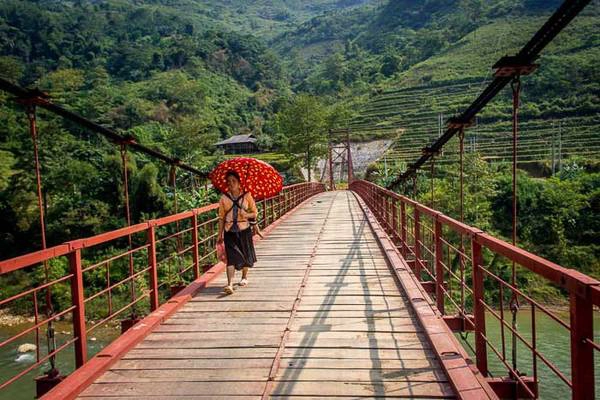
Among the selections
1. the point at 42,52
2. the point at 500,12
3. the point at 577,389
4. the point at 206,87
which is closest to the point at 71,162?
the point at 577,389

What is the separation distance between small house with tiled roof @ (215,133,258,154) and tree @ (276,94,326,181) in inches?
473

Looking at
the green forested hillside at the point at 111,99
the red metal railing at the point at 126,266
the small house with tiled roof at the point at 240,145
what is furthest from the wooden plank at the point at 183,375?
the small house with tiled roof at the point at 240,145

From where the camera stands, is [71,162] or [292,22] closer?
[71,162]

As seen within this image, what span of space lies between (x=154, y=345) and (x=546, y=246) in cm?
2532

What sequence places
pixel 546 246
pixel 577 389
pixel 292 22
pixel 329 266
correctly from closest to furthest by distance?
1. pixel 577 389
2. pixel 329 266
3. pixel 546 246
4. pixel 292 22

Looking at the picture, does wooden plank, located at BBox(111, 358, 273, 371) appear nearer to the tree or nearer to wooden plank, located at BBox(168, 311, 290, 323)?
wooden plank, located at BBox(168, 311, 290, 323)

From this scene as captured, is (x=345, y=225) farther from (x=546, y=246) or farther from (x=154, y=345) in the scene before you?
(x=546, y=246)

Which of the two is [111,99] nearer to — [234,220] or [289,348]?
[234,220]

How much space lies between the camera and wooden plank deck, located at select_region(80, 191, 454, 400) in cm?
244

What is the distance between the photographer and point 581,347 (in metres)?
1.53

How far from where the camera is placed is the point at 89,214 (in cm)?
2638

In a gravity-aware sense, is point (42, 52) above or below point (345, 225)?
above

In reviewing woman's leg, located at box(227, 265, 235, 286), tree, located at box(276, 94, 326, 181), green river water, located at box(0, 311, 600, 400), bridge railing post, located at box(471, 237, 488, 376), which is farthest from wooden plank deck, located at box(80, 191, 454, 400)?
tree, located at box(276, 94, 326, 181)

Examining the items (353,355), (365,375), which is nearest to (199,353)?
(353,355)
